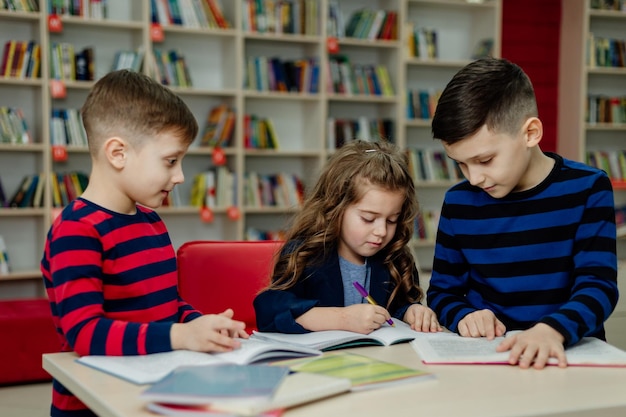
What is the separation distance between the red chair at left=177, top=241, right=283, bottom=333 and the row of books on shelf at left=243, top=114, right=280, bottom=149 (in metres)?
3.00

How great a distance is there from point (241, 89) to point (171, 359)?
12.5 ft

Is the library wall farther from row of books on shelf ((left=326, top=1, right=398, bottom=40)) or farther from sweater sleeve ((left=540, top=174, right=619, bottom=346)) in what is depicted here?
sweater sleeve ((left=540, top=174, right=619, bottom=346))

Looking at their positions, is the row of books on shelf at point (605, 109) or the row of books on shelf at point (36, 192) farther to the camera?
the row of books on shelf at point (605, 109)

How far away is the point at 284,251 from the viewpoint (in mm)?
1778

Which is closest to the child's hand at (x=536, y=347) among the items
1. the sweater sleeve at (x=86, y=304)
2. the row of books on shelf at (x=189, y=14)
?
the sweater sleeve at (x=86, y=304)

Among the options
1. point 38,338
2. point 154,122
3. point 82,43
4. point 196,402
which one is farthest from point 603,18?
point 196,402

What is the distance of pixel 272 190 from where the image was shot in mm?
5117

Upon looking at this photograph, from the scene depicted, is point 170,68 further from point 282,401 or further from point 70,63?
point 282,401

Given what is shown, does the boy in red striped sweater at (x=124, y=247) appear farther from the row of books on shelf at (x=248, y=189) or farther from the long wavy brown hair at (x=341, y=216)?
the row of books on shelf at (x=248, y=189)

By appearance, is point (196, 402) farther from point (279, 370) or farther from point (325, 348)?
point (325, 348)

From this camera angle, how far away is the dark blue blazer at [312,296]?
1593 mm

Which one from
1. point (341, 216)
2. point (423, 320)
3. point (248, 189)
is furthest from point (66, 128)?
point (423, 320)

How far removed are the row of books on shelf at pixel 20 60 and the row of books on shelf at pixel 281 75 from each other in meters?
1.31

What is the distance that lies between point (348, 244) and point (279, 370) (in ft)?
2.43
